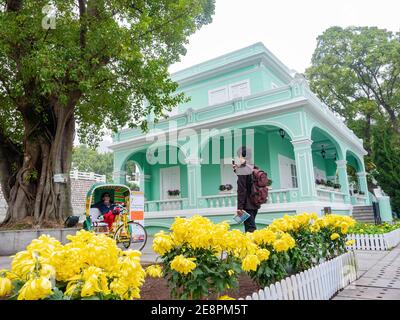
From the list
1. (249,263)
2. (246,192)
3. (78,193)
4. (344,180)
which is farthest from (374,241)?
(78,193)

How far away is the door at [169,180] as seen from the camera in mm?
17312

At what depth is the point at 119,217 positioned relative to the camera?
26.5 ft

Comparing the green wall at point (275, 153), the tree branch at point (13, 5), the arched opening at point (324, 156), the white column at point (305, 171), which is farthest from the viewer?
the arched opening at point (324, 156)

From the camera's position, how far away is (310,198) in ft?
36.9

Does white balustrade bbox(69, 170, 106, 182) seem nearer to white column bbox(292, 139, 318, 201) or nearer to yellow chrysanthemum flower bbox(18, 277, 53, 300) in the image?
white column bbox(292, 139, 318, 201)

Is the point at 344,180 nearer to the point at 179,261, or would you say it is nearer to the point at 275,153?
the point at 275,153

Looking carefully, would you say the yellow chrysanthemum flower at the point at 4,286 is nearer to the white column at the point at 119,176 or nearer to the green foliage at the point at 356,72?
the white column at the point at 119,176

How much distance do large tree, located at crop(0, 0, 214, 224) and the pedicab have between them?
1915 mm

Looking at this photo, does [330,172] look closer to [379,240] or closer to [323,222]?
[379,240]

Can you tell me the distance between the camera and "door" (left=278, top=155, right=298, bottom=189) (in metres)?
14.5

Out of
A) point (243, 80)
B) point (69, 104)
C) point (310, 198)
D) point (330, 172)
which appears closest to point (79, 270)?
point (69, 104)

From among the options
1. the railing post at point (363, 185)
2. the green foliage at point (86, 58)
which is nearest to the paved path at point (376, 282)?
the green foliage at point (86, 58)

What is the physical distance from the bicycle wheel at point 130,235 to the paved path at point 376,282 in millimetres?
4909

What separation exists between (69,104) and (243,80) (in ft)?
30.2
